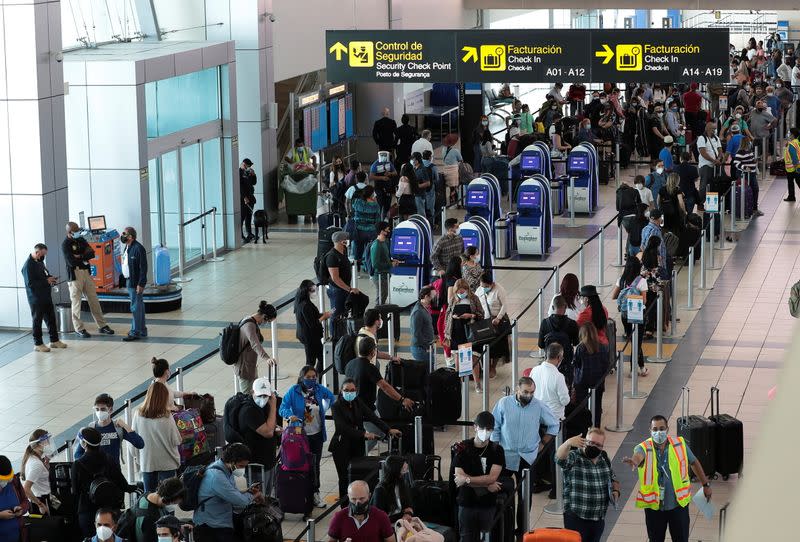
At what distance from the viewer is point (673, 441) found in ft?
27.2

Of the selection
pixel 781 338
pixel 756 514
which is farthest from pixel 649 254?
pixel 756 514

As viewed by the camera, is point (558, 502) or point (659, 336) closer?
point (558, 502)

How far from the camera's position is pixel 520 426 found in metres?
9.30

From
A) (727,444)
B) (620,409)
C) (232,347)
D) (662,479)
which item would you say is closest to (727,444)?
(727,444)

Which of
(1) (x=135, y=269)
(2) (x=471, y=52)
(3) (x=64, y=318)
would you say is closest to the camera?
(1) (x=135, y=269)

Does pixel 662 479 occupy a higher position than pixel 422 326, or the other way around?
pixel 422 326

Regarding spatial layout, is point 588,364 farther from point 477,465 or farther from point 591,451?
point 591,451

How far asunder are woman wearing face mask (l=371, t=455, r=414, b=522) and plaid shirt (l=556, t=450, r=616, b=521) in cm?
108

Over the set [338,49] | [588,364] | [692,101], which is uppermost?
[338,49]

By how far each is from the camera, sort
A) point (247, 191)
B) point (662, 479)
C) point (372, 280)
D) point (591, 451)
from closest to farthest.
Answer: point (591, 451) → point (662, 479) → point (372, 280) → point (247, 191)

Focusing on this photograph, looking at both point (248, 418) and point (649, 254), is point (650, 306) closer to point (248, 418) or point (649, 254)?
point (649, 254)

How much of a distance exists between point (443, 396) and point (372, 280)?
21.5 feet

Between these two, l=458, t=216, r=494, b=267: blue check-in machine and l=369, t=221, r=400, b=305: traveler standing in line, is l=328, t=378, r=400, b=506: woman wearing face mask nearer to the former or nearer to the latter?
l=369, t=221, r=400, b=305: traveler standing in line

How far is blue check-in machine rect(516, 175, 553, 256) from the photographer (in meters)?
20.9
